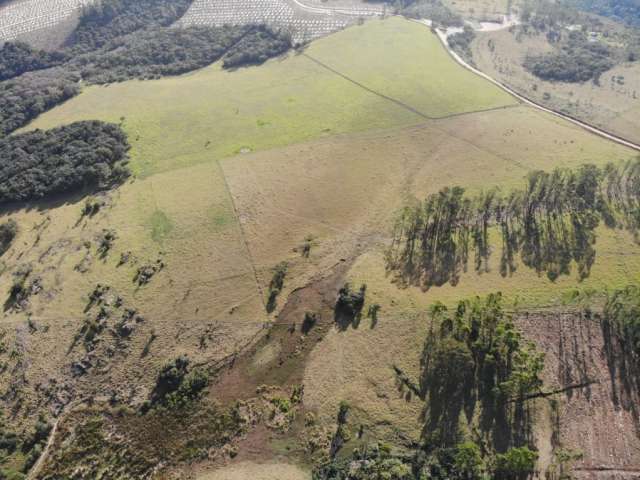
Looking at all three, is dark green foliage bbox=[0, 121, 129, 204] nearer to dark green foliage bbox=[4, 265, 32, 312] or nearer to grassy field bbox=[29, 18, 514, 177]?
grassy field bbox=[29, 18, 514, 177]

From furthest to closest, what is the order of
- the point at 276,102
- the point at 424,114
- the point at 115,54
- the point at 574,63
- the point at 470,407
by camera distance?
the point at 115,54 → the point at 574,63 → the point at 276,102 → the point at 424,114 → the point at 470,407

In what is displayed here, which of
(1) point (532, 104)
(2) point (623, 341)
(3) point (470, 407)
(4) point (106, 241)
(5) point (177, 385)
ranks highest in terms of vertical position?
(1) point (532, 104)

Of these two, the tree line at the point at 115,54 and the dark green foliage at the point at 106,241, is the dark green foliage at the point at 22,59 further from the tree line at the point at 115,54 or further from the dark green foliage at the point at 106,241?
the dark green foliage at the point at 106,241

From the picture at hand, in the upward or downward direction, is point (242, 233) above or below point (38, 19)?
below

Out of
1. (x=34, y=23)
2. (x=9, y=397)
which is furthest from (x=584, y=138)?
(x=34, y=23)

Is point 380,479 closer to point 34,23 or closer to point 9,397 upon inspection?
point 9,397

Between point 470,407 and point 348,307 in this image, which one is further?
point 348,307

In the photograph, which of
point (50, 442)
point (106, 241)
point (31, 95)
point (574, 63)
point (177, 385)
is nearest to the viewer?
point (50, 442)

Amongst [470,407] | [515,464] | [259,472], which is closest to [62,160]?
[259,472]

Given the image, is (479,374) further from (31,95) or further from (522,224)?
(31,95)
